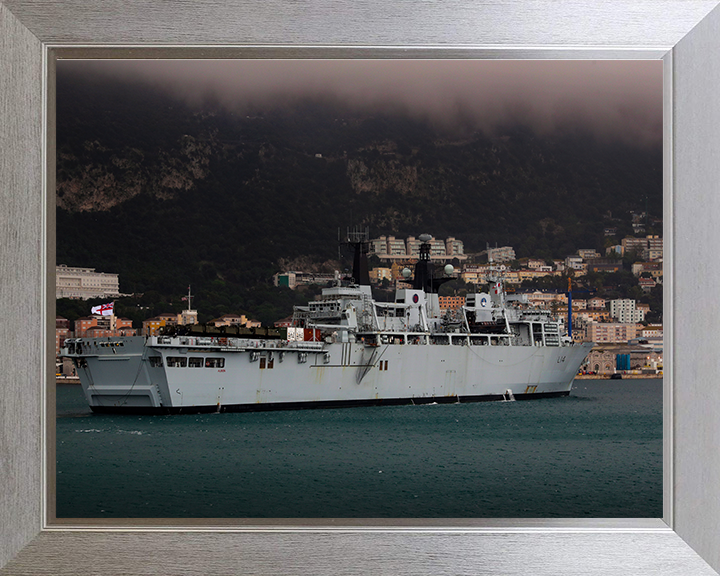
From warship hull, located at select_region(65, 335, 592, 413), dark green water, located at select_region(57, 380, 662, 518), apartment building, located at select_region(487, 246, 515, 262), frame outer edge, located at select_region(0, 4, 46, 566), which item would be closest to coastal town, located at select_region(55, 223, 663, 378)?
apartment building, located at select_region(487, 246, 515, 262)

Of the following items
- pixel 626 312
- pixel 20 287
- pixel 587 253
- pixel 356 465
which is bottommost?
pixel 356 465

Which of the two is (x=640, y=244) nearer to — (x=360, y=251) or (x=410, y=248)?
(x=360, y=251)

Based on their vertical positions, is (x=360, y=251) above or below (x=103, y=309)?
above

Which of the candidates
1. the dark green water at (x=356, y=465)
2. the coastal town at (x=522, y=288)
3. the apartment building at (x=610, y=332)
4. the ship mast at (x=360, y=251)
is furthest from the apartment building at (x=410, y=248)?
the dark green water at (x=356, y=465)

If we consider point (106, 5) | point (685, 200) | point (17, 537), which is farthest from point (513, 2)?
point (17, 537)

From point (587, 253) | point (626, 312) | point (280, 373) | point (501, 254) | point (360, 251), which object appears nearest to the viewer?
point (587, 253)

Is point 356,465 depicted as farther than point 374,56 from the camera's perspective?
Yes

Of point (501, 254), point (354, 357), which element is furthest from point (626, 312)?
point (354, 357)

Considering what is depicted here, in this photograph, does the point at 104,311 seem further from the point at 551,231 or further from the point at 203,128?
the point at 551,231

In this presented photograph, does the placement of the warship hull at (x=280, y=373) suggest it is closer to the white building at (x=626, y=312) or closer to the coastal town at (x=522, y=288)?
the coastal town at (x=522, y=288)
